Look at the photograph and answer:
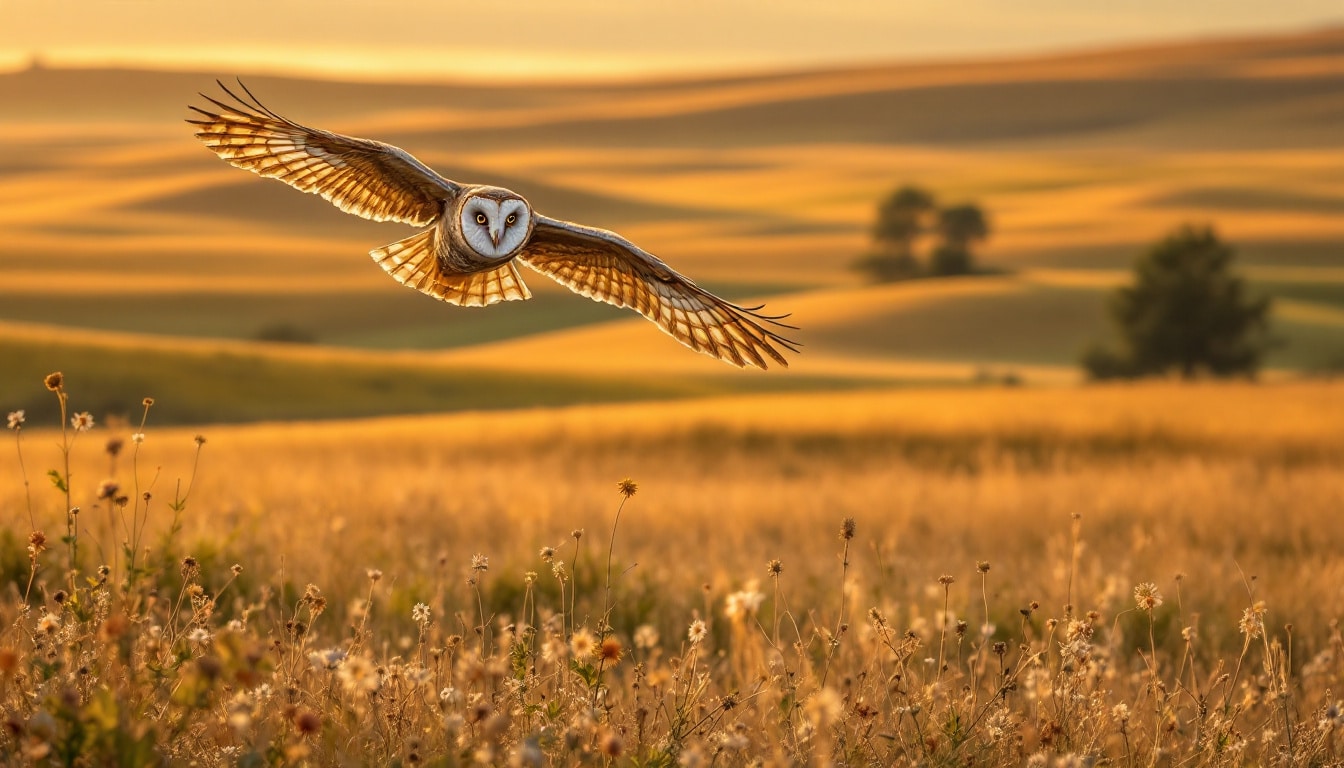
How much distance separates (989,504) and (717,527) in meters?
2.62

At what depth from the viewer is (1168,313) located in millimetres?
51656

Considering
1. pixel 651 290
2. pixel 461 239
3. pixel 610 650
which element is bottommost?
pixel 610 650

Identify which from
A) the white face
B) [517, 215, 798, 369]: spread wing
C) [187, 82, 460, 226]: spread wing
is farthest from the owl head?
[187, 82, 460, 226]: spread wing

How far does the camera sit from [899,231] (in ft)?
316

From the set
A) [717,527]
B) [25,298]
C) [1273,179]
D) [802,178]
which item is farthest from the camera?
[802,178]

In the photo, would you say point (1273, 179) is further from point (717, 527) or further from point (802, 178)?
point (717, 527)

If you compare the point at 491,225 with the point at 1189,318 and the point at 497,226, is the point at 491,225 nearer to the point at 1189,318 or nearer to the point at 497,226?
the point at 497,226

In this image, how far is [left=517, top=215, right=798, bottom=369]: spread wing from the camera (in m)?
5.61

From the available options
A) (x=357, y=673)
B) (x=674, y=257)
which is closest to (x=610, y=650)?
(x=357, y=673)

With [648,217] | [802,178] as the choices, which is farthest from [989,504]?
[802,178]

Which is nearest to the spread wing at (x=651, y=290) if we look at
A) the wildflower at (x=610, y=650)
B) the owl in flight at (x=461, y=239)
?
the owl in flight at (x=461, y=239)

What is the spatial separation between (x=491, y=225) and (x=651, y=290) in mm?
951

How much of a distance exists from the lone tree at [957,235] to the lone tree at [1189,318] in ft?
133

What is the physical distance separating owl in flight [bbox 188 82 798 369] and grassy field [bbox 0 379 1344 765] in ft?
3.32
